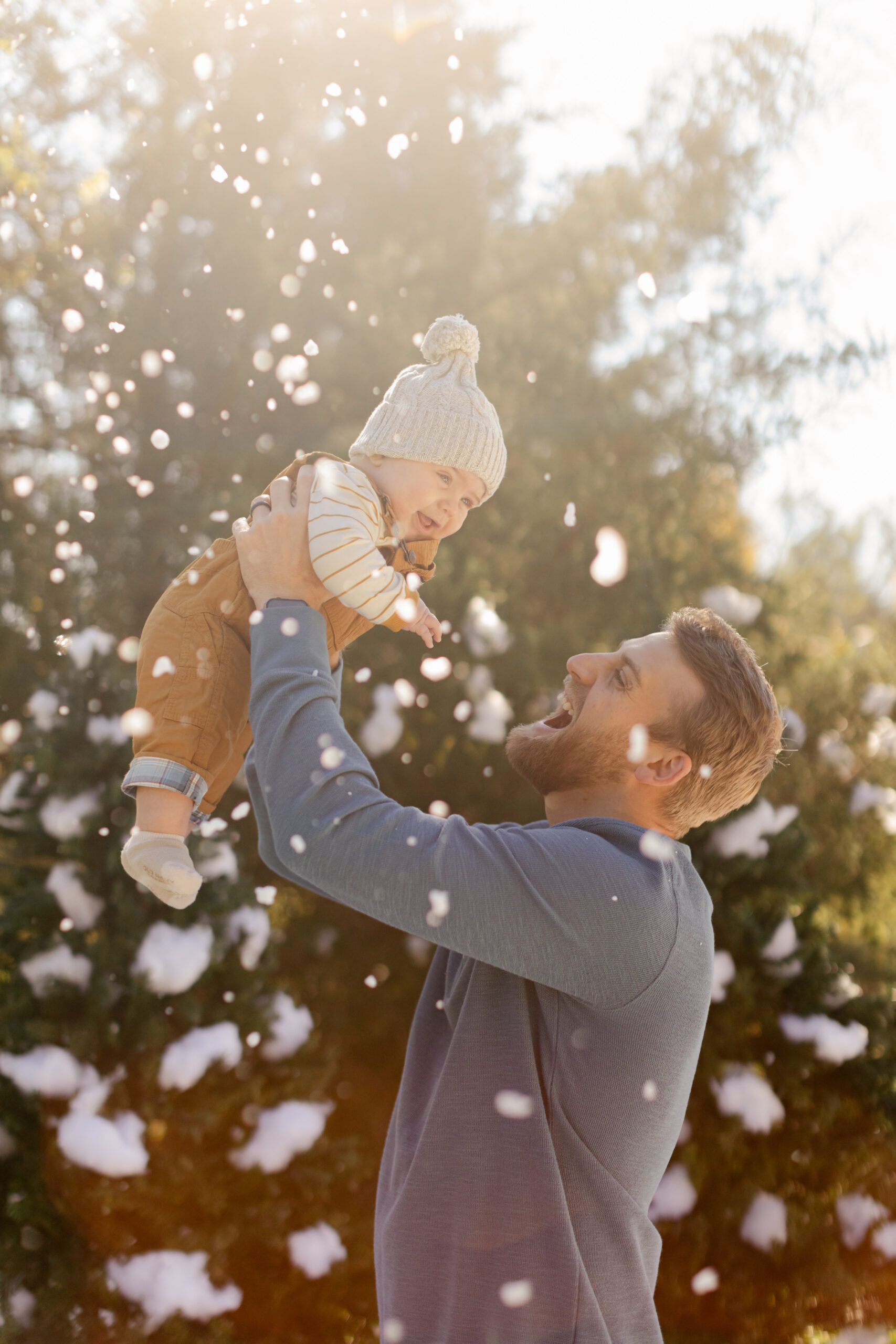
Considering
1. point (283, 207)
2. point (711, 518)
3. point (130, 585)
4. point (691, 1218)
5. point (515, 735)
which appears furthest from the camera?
point (283, 207)

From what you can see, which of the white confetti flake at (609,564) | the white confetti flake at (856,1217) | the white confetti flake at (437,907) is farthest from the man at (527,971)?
the white confetti flake at (609,564)

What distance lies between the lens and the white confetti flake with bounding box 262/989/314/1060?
305cm

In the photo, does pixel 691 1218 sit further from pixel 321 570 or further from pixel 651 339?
pixel 651 339

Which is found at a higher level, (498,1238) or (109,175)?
(109,175)

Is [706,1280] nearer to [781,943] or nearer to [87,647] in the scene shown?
[781,943]

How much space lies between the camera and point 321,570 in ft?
4.18

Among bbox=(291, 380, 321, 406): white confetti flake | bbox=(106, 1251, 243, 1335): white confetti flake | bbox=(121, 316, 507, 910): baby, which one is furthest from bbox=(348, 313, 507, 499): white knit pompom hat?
bbox=(291, 380, 321, 406): white confetti flake

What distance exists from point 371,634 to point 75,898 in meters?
1.70

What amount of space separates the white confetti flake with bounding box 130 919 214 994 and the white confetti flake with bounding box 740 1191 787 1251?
7.57ft

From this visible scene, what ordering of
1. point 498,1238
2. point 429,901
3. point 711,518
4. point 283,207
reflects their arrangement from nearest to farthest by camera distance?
point 429,901
point 498,1238
point 711,518
point 283,207

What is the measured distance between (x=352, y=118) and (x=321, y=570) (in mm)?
6045

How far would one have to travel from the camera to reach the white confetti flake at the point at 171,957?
2680 millimetres

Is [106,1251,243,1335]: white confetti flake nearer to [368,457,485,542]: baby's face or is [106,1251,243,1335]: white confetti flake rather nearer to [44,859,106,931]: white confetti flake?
[44,859,106,931]: white confetti flake

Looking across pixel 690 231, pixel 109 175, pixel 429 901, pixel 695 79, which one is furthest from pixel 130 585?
pixel 695 79
